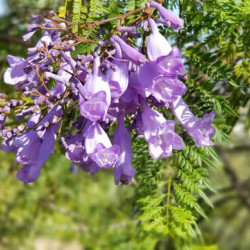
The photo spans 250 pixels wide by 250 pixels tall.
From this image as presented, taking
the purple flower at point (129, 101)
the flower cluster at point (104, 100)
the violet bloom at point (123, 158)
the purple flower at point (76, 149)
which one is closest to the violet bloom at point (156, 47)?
the flower cluster at point (104, 100)

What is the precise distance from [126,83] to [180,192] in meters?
0.60

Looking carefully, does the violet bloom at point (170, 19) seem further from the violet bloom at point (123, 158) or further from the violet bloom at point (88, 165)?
the violet bloom at point (88, 165)

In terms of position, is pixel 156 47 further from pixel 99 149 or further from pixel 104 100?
pixel 99 149

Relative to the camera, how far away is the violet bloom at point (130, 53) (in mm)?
1147

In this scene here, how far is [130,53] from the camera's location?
3.81ft

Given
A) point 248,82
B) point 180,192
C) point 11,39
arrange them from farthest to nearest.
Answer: point 11,39 < point 248,82 < point 180,192

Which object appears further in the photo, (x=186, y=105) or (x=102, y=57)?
(x=186, y=105)

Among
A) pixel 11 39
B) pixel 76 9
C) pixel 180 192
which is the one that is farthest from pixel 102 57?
pixel 11 39

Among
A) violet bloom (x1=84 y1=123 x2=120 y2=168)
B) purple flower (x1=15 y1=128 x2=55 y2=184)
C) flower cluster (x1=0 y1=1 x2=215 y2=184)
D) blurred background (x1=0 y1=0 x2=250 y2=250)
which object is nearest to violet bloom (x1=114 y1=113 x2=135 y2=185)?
flower cluster (x1=0 y1=1 x2=215 y2=184)

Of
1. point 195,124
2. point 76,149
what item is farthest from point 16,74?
point 195,124

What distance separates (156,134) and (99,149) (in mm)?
187

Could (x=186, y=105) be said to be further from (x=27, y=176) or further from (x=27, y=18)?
(x=27, y=18)

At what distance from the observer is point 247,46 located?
1.63 m

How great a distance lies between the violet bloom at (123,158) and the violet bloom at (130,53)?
206mm
